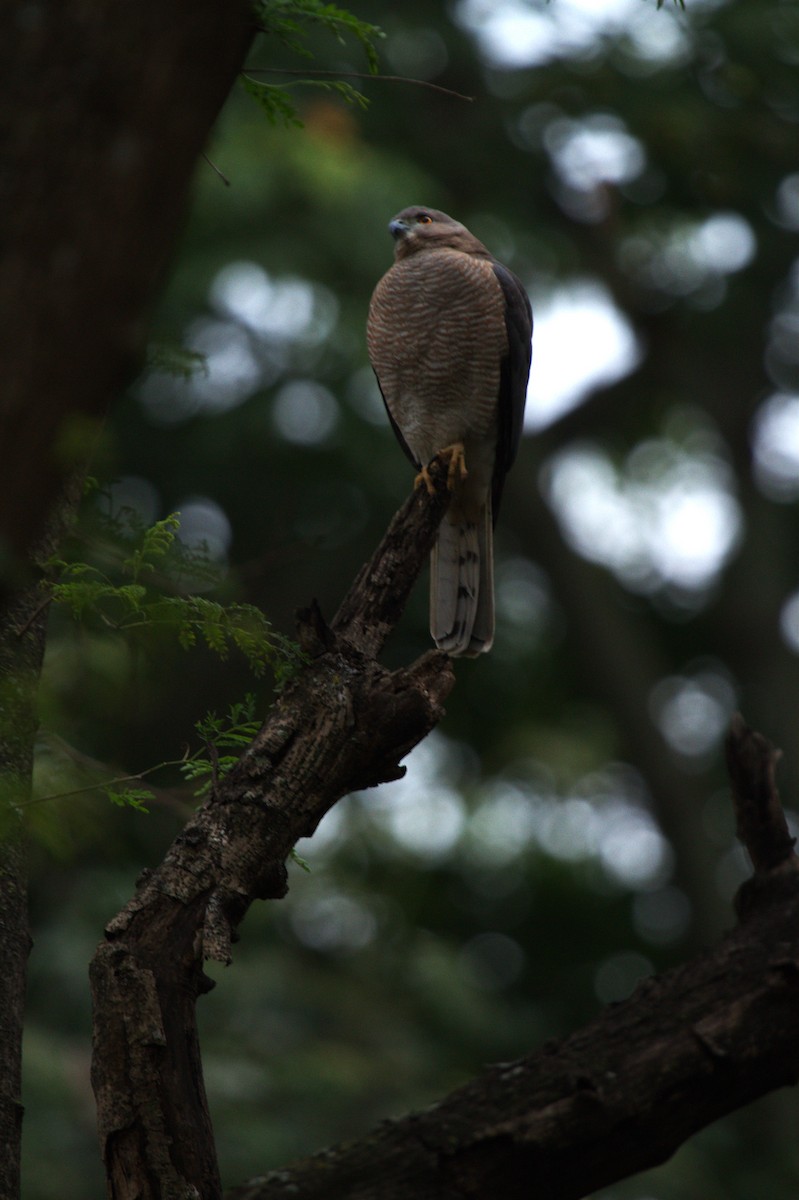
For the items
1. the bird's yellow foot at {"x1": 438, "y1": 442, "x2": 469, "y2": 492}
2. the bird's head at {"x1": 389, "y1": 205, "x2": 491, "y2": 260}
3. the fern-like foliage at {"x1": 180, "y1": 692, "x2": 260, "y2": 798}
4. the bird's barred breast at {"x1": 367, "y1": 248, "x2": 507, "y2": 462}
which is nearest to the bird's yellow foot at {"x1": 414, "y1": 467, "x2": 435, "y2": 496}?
the bird's yellow foot at {"x1": 438, "y1": 442, "x2": 469, "y2": 492}

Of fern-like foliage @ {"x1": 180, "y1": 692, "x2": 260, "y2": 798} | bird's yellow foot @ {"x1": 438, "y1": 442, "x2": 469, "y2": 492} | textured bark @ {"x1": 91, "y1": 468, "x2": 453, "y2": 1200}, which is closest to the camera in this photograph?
textured bark @ {"x1": 91, "y1": 468, "x2": 453, "y2": 1200}

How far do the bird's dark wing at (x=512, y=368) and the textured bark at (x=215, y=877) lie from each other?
2252 millimetres

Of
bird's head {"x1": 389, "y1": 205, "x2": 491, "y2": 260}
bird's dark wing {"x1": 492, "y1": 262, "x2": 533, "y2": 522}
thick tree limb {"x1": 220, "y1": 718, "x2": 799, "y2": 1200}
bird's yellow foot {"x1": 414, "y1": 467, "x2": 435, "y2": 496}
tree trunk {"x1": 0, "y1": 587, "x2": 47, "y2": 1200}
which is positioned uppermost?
bird's head {"x1": 389, "y1": 205, "x2": 491, "y2": 260}

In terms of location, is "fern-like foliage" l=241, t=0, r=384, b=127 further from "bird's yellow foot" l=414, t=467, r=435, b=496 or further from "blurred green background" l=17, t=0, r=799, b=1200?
"blurred green background" l=17, t=0, r=799, b=1200

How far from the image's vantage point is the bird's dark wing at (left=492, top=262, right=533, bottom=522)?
5.12 m

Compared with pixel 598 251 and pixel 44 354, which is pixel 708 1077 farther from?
pixel 598 251

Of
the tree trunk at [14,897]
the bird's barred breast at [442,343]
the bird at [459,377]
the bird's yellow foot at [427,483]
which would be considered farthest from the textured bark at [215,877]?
the bird's barred breast at [442,343]

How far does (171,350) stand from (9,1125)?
5.15 feet

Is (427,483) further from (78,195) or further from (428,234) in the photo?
(78,195)

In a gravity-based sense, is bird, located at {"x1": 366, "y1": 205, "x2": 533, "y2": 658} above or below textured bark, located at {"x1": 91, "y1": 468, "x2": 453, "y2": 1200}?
above

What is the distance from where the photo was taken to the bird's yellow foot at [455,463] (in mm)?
4710

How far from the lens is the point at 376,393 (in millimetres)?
8188

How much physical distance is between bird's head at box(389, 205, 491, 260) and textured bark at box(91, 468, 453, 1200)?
2.72 metres

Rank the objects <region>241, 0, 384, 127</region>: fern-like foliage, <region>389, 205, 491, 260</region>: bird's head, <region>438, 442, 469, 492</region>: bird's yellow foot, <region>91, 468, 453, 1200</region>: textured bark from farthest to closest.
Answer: <region>389, 205, 491, 260</region>: bird's head, <region>438, 442, 469, 492</region>: bird's yellow foot, <region>241, 0, 384, 127</region>: fern-like foliage, <region>91, 468, 453, 1200</region>: textured bark
